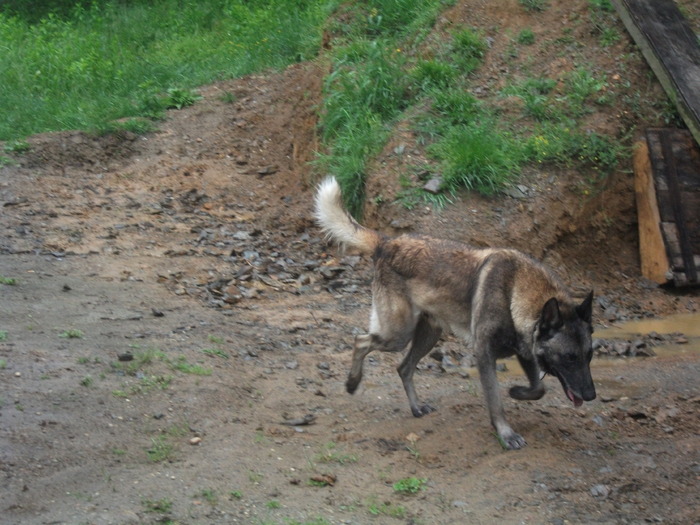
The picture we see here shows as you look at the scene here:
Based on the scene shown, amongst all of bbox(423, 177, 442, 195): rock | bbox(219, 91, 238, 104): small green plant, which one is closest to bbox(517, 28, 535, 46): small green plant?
bbox(423, 177, 442, 195): rock

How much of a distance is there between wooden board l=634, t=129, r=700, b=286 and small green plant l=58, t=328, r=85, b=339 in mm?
6064

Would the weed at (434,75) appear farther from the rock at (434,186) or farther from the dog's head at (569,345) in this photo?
the dog's head at (569,345)

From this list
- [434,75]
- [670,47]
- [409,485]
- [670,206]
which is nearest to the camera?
[409,485]

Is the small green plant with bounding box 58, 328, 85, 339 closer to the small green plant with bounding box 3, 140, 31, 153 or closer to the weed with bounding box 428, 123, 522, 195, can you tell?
the weed with bounding box 428, 123, 522, 195

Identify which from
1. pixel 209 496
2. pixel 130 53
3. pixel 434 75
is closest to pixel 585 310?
pixel 209 496

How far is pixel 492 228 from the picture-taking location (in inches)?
366

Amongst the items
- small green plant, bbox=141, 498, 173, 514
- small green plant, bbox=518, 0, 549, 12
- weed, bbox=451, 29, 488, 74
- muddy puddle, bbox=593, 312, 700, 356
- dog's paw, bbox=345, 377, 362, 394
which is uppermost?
→ small green plant, bbox=518, 0, 549, 12

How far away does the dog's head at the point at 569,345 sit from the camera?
5.58m

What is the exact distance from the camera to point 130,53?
16.1 m

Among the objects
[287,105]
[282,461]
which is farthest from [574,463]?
[287,105]

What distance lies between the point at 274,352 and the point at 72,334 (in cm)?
164

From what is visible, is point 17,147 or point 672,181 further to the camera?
point 17,147

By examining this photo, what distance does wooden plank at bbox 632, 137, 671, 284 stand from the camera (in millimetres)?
9625

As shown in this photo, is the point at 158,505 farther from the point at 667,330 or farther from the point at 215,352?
the point at 667,330
